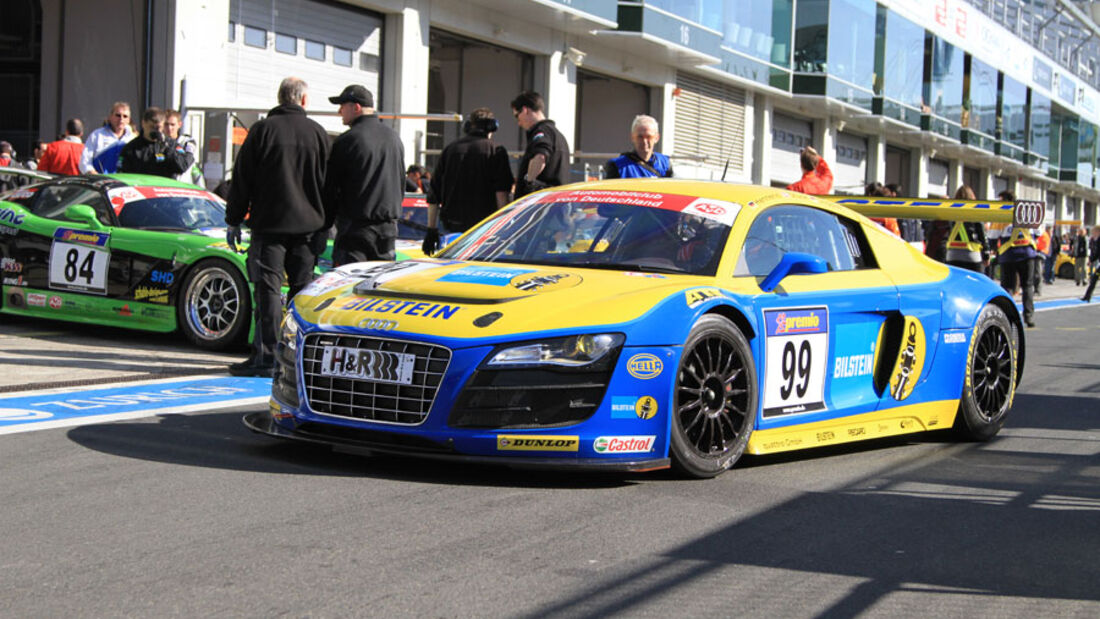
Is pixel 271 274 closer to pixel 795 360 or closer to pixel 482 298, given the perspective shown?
pixel 482 298

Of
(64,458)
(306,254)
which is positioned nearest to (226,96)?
(306,254)

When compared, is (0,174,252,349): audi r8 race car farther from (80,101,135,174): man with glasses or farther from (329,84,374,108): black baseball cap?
(80,101,135,174): man with glasses

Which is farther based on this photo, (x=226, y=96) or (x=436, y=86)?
(x=436, y=86)

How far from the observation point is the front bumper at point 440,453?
497 cm

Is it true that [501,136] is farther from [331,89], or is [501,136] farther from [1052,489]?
[1052,489]

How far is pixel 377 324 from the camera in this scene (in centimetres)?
509

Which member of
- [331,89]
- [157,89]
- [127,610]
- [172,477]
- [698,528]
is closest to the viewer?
[127,610]

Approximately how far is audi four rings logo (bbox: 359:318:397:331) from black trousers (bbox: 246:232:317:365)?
126 inches

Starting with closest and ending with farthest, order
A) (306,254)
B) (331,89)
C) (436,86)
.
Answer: (306,254) → (331,89) → (436,86)

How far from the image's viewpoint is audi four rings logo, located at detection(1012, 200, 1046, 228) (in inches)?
327

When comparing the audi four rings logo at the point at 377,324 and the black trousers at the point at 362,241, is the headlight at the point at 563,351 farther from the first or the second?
the black trousers at the point at 362,241

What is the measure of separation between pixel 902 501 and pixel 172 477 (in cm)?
274

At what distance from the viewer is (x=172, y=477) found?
5.02 meters

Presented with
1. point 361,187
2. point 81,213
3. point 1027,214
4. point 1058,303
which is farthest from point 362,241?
point 1058,303
